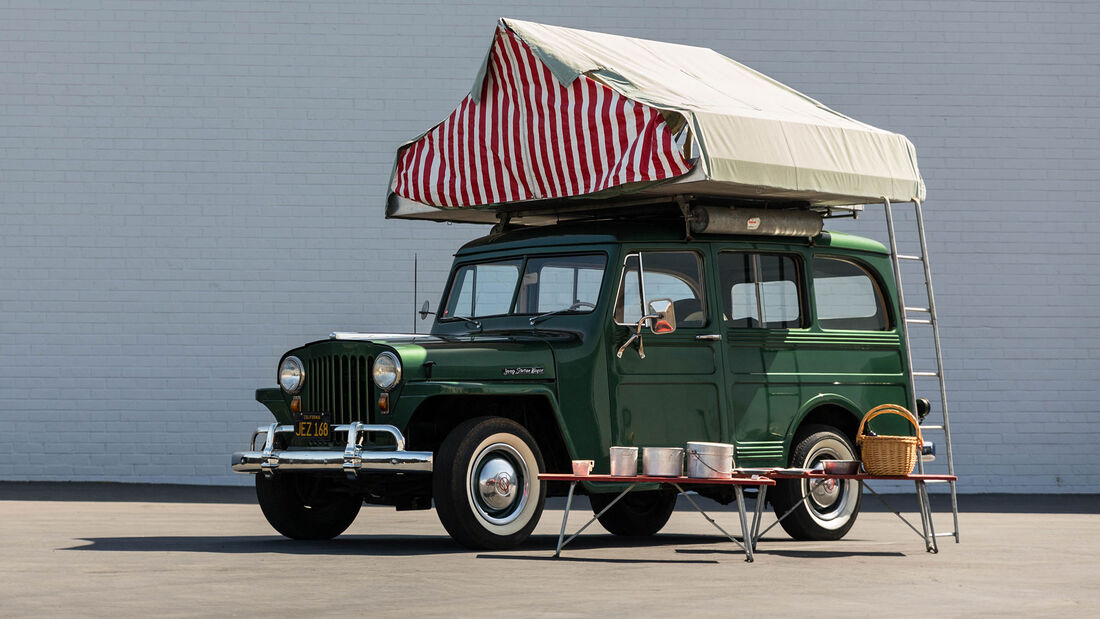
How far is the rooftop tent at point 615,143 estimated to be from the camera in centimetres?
912

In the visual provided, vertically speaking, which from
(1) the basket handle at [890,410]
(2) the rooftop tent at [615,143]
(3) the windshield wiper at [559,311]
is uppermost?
(2) the rooftop tent at [615,143]

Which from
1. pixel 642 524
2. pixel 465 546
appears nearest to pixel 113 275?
pixel 642 524

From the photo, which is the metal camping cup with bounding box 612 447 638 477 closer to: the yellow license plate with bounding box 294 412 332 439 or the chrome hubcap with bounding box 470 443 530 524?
the chrome hubcap with bounding box 470 443 530 524

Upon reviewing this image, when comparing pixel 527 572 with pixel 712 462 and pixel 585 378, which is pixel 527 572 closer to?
pixel 712 462

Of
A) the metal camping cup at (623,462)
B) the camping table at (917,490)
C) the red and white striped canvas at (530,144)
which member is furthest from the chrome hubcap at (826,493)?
the red and white striped canvas at (530,144)

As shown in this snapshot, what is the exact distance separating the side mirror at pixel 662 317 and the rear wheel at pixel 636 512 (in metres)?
1.88

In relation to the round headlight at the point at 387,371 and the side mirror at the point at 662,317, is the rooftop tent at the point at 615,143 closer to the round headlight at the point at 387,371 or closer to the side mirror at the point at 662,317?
the side mirror at the point at 662,317

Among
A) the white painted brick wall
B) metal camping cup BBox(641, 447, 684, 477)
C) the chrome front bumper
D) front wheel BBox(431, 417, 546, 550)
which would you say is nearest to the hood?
front wheel BBox(431, 417, 546, 550)

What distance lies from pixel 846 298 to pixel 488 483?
10.8 ft

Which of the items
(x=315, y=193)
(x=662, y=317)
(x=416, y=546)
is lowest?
(x=416, y=546)

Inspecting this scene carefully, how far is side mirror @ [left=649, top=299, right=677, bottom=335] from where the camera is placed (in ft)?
29.9

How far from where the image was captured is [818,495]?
10305 millimetres

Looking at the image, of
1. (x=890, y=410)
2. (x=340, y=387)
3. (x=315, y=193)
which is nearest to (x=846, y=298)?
(x=890, y=410)

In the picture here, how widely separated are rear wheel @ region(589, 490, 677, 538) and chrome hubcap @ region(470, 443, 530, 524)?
81.9 inches
